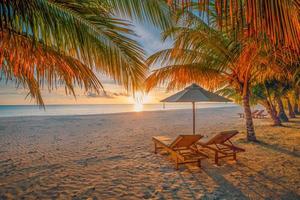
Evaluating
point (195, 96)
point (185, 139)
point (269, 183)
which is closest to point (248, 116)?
point (195, 96)

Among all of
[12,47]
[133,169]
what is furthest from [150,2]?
[133,169]

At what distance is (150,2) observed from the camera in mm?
1922

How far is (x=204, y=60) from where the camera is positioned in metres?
5.60

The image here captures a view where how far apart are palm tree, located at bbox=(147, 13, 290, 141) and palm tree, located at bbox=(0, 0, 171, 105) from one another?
2468 mm

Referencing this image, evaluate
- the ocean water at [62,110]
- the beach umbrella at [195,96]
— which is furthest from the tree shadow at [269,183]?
the ocean water at [62,110]

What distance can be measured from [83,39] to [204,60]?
4.49 metres

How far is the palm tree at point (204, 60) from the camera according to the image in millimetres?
4688

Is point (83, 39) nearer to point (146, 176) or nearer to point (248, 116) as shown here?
point (146, 176)

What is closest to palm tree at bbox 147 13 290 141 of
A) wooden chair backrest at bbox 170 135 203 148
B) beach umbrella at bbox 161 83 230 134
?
beach umbrella at bbox 161 83 230 134

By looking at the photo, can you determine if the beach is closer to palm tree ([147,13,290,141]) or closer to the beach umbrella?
the beach umbrella

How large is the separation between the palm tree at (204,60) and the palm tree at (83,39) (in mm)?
2468

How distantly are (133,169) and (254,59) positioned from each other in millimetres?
4244

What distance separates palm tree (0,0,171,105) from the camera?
1.82m

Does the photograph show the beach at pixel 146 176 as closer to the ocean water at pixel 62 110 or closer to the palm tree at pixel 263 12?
the palm tree at pixel 263 12
